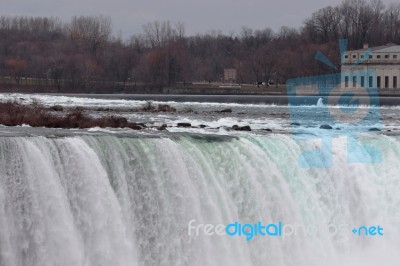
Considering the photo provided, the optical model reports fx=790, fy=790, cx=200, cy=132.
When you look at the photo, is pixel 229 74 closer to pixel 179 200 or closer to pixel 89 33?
pixel 89 33

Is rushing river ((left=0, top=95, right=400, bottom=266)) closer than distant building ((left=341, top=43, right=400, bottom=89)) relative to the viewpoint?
Yes

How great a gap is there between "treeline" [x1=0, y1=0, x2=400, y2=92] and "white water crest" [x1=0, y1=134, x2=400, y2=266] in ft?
298

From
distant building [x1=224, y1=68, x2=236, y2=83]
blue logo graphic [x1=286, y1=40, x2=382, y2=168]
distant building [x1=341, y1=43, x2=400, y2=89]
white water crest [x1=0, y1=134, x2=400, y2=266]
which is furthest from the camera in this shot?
distant building [x1=224, y1=68, x2=236, y2=83]

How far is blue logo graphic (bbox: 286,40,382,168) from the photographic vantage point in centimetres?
2345

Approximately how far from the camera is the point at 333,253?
814 inches

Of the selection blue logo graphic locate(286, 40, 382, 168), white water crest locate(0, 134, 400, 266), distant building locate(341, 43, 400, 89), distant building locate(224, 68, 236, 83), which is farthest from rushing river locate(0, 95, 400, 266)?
distant building locate(224, 68, 236, 83)

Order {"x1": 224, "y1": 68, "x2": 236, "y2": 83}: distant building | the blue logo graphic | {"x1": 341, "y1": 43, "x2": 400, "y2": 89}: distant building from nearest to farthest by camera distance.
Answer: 1. the blue logo graphic
2. {"x1": 341, "y1": 43, "x2": 400, "y2": 89}: distant building
3. {"x1": 224, "y1": 68, "x2": 236, "y2": 83}: distant building

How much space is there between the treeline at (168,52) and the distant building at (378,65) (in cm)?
421

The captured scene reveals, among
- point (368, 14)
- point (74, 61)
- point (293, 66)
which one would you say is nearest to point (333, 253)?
point (293, 66)

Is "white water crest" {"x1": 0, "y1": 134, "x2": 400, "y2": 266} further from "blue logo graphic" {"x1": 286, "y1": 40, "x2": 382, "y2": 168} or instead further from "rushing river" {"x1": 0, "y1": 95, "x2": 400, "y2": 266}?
"blue logo graphic" {"x1": 286, "y1": 40, "x2": 382, "y2": 168}

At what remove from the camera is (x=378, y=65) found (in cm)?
11006

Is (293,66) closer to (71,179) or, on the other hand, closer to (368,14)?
(368,14)

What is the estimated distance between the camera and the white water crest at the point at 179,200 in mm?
14883

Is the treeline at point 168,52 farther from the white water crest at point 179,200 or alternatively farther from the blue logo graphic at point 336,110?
the white water crest at point 179,200
